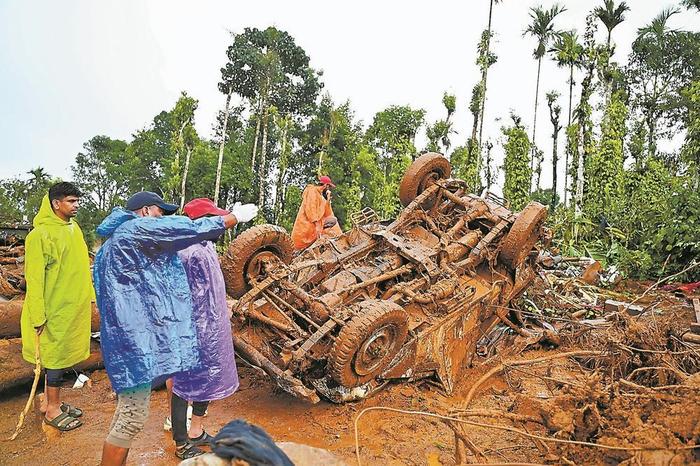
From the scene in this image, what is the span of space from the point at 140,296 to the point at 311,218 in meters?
4.27

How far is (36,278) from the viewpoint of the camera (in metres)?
3.71

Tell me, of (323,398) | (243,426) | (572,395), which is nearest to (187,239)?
(243,426)

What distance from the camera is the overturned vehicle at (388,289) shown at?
4109 millimetres

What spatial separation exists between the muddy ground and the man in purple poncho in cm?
24

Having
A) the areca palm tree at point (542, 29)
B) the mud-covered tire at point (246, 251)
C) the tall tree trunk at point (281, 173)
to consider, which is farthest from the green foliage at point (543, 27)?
the mud-covered tire at point (246, 251)

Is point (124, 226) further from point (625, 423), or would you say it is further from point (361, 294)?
point (625, 423)

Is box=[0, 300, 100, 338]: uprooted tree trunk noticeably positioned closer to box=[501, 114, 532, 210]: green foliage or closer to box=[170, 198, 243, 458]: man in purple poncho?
box=[170, 198, 243, 458]: man in purple poncho

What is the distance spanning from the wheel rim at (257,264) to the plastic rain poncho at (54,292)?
1.43 m

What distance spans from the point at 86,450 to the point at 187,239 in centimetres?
189

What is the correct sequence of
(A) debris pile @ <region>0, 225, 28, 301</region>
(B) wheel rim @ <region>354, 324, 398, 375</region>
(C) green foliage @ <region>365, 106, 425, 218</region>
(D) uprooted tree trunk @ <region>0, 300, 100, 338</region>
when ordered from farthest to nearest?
1. (C) green foliage @ <region>365, 106, 425, 218</region>
2. (A) debris pile @ <region>0, 225, 28, 301</region>
3. (D) uprooted tree trunk @ <region>0, 300, 100, 338</region>
4. (B) wheel rim @ <region>354, 324, 398, 375</region>

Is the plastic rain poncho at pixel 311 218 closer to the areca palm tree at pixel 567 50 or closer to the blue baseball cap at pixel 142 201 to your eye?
the blue baseball cap at pixel 142 201

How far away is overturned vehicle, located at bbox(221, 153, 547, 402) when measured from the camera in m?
4.11

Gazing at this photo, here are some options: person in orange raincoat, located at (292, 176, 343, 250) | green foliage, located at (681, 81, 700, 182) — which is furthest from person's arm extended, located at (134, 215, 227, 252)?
green foliage, located at (681, 81, 700, 182)

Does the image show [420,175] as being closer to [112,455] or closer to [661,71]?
[112,455]
